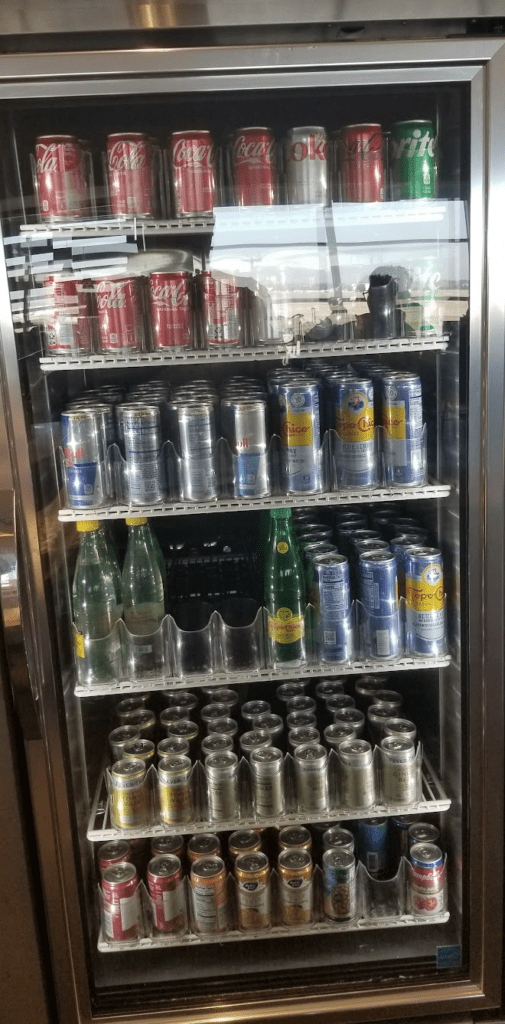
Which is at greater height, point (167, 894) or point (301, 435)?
point (301, 435)

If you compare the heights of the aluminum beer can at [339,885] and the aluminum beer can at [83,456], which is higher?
the aluminum beer can at [83,456]

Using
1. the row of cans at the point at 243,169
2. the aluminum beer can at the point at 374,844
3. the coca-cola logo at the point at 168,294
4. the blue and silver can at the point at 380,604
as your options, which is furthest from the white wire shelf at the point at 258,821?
the row of cans at the point at 243,169

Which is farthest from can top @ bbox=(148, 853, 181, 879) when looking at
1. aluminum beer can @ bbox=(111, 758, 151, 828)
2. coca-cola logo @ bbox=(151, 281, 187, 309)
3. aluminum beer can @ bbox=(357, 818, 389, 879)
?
coca-cola logo @ bbox=(151, 281, 187, 309)

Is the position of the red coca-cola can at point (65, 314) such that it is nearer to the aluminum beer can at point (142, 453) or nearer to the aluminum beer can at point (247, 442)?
the aluminum beer can at point (142, 453)

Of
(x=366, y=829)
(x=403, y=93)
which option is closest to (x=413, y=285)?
(x=403, y=93)

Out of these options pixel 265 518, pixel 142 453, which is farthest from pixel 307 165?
pixel 265 518

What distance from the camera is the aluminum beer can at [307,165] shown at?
5.51ft

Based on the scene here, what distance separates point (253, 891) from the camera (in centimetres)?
186

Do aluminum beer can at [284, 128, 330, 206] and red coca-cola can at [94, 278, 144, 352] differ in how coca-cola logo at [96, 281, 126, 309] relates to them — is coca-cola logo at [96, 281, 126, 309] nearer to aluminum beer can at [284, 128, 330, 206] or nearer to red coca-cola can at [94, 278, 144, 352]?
red coca-cola can at [94, 278, 144, 352]

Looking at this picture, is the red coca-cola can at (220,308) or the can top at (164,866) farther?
the can top at (164,866)

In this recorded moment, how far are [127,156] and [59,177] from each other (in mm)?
139

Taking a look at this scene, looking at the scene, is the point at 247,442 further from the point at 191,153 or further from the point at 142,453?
the point at 191,153

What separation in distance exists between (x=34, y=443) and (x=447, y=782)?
3.92ft

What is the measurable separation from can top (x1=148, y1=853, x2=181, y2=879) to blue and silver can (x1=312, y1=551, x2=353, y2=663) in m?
0.57
